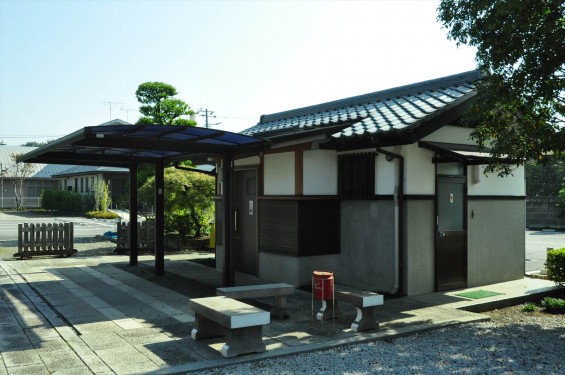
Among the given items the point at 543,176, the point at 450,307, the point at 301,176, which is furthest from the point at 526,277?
the point at 543,176

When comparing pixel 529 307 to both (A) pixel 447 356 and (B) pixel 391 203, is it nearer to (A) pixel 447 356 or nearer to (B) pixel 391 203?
(B) pixel 391 203

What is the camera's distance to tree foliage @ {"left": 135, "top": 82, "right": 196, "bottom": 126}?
2422 cm

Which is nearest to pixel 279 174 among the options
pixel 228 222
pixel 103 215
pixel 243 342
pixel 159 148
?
pixel 228 222

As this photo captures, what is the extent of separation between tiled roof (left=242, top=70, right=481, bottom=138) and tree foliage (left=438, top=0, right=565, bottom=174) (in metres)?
1.20

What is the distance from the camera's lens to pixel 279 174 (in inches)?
394

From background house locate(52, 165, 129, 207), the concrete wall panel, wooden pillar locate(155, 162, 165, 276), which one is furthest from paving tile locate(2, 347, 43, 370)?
background house locate(52, 165, 129, 207)

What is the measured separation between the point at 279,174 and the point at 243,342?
506 centimetres

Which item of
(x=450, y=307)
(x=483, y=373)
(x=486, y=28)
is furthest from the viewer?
(x=450, y=307)

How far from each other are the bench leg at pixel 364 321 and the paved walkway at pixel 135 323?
111 mm

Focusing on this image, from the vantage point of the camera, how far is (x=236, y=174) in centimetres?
1149

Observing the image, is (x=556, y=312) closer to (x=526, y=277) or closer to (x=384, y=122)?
(x=526, y=277)

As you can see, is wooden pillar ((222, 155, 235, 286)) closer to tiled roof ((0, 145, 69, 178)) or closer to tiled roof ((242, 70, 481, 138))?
tiled roof ((242, 70, 481, 138))

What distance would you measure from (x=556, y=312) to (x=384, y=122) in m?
4.31

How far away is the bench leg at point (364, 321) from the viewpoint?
6.34 meters
